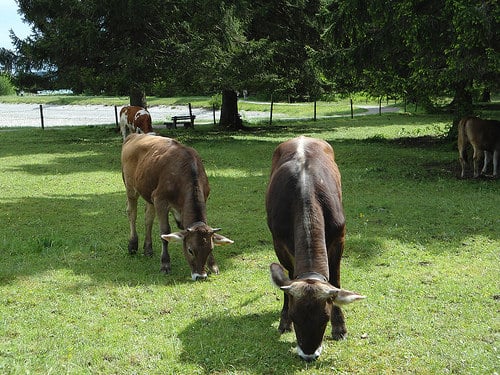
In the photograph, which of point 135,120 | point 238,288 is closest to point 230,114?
point 135,120

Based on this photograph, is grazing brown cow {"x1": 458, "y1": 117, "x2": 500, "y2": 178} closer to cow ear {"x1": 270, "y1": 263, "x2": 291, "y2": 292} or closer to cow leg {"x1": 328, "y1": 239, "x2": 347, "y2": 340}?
cow leg {"x1": 328, "y1": 239, "x2": 347, "y2": 340}

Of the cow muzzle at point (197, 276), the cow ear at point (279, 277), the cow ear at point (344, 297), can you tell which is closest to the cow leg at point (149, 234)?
the cow muzzle at point (197, 276)

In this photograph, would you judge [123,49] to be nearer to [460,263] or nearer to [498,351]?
[460,263]

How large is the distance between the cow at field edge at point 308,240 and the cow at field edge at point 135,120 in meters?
15.6

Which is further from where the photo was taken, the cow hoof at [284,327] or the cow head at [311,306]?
the cow hoof at [284,327]

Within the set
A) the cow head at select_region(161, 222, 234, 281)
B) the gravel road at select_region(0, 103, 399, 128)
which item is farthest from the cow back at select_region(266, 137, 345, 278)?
the gravel road at select_region(0, 103, 399, 128)

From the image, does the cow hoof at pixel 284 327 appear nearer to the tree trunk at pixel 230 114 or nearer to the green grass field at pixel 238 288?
the green grass field at pixel 238 288

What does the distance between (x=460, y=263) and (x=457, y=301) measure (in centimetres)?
153

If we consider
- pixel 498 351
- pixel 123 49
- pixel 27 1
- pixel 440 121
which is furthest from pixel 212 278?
pixel 440 121

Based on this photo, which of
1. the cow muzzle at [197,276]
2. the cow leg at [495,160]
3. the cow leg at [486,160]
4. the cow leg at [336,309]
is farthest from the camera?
the cow leg at [486,160]

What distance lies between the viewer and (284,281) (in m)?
5.04

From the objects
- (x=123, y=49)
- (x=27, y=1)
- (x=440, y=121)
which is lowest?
(x=440, y=121)

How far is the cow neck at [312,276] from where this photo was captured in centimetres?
496

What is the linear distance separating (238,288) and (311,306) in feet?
8.46
